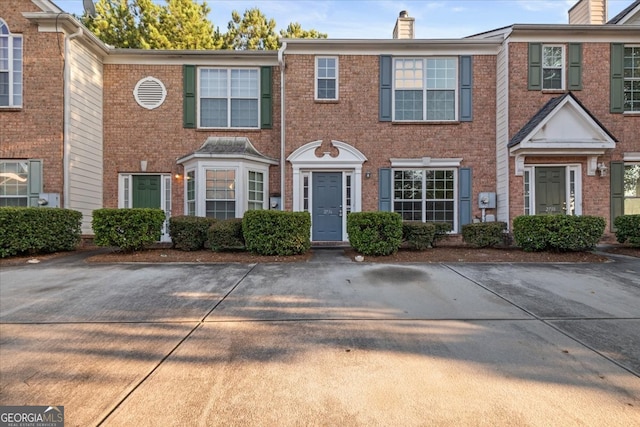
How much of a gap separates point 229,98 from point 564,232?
9.24 metres

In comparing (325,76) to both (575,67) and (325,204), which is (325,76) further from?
(575,67)

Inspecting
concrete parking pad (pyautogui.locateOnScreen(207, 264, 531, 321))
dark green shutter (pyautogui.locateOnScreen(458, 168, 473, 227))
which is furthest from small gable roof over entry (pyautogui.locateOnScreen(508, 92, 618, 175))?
concrete parking pad (pyautogui.locateOnScreen(207, 264, 531, 321))

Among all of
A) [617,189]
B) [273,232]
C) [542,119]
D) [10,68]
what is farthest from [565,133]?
[10,68]

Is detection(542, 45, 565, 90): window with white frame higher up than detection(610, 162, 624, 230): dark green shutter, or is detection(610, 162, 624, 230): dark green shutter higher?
detection(542, 45, 565, 90): window with white frame

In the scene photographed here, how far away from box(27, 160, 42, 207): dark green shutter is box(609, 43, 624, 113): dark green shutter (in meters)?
14.9

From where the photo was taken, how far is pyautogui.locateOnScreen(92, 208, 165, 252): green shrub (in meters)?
7.01

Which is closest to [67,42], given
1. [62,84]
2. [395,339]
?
[62,84]

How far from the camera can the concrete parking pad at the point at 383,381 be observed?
199 cm

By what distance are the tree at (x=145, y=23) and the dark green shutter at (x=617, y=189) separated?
1911 centimetres

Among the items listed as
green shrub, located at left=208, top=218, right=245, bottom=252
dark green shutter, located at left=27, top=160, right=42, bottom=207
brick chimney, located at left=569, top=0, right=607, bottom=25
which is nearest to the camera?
green shrub, located at left=208, top=218, right=245, bottom=252

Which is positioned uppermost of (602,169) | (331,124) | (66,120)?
(331,124)

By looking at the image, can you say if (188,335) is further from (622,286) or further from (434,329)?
(622,286)

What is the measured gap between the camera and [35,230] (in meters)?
7.22

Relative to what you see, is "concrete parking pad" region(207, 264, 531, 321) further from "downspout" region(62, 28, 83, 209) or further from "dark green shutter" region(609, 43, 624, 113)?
"dark green shutter" region(609, 43, 624, 113)
